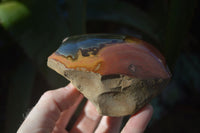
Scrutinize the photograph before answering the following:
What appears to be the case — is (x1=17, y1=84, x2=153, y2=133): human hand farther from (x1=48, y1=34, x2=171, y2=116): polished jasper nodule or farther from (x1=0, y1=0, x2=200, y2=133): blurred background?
(x1=0, y1=0, x2=200, y2=133): blurred background

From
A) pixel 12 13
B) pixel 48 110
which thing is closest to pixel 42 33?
pixel 12 13

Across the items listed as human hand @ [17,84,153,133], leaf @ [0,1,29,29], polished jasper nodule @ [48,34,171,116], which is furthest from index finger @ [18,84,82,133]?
leaf @ [0,1,29,29]

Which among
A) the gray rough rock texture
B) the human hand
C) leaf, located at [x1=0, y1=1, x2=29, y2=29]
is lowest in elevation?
the human hand

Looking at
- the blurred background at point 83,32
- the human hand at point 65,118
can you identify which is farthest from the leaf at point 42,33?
the human hand at point 65,118

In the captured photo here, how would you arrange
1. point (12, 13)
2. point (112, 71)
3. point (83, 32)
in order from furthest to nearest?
1. point (83, 32)
2. point (12, 13)
3. point (112, 71)

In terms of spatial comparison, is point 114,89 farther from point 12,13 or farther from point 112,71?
point 12,13

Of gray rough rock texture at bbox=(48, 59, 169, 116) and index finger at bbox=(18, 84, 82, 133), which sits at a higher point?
gray rough rock texture at bbox=(48, 59, 169, 116)

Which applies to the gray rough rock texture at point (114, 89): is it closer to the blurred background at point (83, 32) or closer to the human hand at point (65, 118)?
the human hand at point (65, 118)
